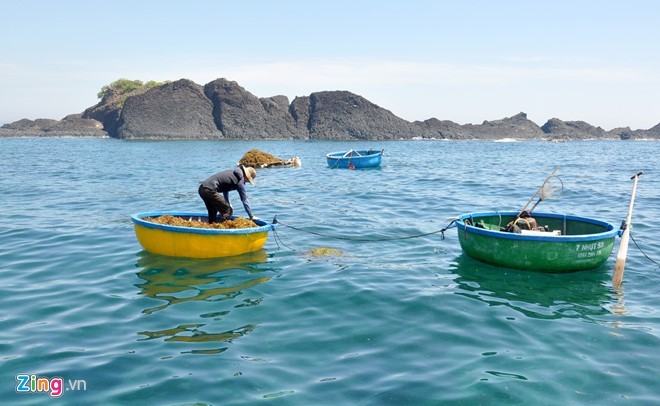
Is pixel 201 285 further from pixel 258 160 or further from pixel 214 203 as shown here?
pixel 258 160

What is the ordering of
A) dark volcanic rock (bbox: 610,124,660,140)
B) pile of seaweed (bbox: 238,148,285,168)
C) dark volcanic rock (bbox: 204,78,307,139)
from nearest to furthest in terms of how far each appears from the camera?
1. pile of seaweed (bbox: 238,148,285,168)
2. dark volcanic rock (bbox: 204,78,307,139)
3. dark volcanic rock (bbox: 610,124,660,140)

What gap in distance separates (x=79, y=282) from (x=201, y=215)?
3.78 meters

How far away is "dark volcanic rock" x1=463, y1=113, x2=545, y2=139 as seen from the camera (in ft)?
467

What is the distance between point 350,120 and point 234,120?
28503 mm

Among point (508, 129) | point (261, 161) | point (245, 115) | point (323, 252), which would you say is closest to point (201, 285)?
point (323, 252)

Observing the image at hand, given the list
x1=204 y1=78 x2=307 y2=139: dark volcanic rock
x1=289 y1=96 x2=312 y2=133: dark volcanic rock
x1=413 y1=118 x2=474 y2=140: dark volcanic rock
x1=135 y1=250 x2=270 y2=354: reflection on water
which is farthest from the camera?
x1=413 y1=118 x2=474 y2=140: dark volcanic rock

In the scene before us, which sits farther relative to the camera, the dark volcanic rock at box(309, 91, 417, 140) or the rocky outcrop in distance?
the dark volcanic rock at box(309, 91, 417, 140)

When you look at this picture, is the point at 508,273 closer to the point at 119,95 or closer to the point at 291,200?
→ the point at 291,200

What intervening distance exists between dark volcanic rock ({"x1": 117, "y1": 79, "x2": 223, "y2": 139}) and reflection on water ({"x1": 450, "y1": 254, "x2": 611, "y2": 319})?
100875mm

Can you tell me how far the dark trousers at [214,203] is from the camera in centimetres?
1237

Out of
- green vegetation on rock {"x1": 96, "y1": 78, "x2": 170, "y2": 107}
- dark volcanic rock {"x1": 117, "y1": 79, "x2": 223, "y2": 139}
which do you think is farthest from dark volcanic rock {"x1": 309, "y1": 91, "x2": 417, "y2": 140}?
green vegetation on rock {"x1": 96, "y1": 78, "x2": 170, "y2": 107}

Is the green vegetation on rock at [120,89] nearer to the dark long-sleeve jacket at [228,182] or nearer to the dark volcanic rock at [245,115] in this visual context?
the dark volcanic rock at [245,115]

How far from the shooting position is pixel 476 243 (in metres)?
11.5

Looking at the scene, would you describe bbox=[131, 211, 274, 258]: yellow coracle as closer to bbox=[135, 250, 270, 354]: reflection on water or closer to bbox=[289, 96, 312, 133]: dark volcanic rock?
bbox=[135, 250, 270, 354]: reflection on water
